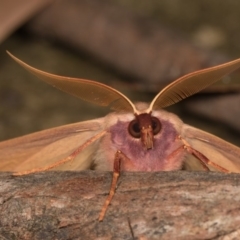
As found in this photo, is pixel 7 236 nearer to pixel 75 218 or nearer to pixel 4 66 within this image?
pixel 75 218

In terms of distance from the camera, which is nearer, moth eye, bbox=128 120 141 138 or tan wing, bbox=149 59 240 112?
tan wing, bbox=149 59 240 112

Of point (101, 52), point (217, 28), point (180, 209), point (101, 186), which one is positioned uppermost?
point (217, 28)

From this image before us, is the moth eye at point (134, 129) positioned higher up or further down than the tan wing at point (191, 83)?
further down

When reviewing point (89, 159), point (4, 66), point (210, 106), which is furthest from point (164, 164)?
point (4, 66)

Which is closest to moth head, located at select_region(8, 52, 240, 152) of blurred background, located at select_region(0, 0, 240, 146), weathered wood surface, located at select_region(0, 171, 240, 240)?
weathered wood surface, located at select_region(0, 171, 240, 240)

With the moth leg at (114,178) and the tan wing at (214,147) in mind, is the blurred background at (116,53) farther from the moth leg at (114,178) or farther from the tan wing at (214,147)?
the moth leg at (114,178)

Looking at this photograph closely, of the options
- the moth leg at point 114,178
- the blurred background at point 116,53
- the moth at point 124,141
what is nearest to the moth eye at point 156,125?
the moth at point 124,141

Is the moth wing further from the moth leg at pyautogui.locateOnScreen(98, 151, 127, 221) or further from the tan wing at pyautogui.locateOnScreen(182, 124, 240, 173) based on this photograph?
the tan wing at pyautogui.locateOnScreen(182, 124, 240, 173)
